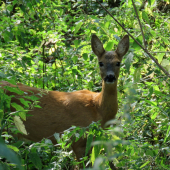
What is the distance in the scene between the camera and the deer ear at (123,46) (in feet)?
13.7

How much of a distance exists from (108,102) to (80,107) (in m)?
0.51

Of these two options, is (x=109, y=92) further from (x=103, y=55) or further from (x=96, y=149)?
(x=96, y=149)

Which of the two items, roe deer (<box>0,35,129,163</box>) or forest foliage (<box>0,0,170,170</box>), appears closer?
forest foliage (<box>0,0,170,170</box>)

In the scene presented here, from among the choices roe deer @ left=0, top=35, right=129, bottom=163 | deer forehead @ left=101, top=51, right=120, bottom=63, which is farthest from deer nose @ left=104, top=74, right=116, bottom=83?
deer forehead @ left=101, top=51, right=120, bottom=63

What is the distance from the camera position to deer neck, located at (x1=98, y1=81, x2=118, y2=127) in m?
4.11

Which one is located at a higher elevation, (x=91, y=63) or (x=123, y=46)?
(x=123, y=46)

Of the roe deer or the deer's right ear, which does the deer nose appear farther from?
the deer's right ear

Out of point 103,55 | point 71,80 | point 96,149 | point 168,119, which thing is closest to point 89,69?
point 71,80

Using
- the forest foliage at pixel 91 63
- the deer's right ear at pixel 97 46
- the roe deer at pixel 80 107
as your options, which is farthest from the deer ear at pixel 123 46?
the deer's right ear at pixel 97 46

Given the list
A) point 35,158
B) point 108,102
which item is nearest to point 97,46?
point 108,102

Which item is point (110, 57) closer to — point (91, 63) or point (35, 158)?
point (91, 63)

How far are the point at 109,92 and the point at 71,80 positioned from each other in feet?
5.27

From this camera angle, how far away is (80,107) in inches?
173

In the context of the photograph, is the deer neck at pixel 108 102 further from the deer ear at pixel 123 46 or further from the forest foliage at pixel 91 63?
the deer ear at pixel 123 46
